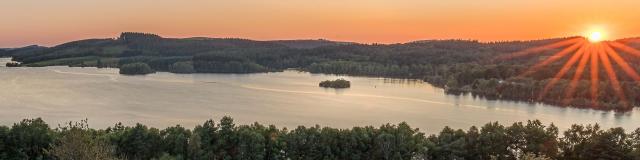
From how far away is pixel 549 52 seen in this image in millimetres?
124125

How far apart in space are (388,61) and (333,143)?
101 metres

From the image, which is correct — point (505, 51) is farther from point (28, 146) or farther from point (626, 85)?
point (28, 146)

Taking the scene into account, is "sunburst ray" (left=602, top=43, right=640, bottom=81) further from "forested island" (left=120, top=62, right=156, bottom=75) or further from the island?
"forested island" (left=120, top=62, right=156, bottom=75)

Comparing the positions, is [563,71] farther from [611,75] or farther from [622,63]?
[622,63]

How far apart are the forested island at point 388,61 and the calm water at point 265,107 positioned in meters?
5.52

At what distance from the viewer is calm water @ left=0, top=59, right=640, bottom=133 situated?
1933 inches

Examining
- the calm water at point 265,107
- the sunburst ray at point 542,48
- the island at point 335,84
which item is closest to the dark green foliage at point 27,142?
the calm water at point 265,107

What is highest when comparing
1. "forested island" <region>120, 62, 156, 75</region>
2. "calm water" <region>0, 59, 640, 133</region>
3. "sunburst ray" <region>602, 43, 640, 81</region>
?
"sunburst ray" <region>602, 43, 640, 81</region>

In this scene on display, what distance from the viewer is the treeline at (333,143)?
27641 millimetres

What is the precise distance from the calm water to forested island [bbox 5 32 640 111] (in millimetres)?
5523

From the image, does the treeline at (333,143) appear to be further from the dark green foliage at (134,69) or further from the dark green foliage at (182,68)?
the dark green foliage at (182,68)

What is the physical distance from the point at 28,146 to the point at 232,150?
9.64m

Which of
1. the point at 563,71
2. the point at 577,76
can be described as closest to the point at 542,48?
the point at 563,71

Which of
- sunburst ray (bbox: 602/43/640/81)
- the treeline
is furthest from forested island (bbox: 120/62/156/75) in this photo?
the treeline
